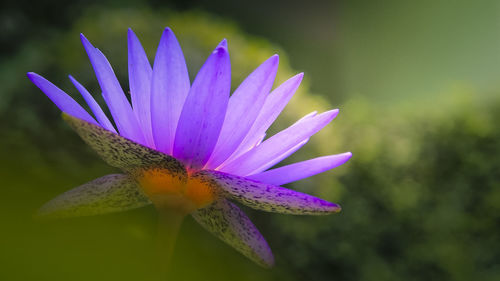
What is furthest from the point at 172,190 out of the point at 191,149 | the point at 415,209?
the point at 415,209

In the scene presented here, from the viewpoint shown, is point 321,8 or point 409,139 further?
point 321,8

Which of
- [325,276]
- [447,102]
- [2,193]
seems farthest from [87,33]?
[2,193]

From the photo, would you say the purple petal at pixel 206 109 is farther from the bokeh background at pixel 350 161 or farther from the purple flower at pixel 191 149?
the bokeh background at pixel 350 161

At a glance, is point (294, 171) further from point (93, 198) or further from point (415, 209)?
point (415, 209)

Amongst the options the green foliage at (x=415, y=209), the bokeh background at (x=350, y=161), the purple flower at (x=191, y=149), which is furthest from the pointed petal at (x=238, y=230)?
the green foliage at (x=415, y=209)

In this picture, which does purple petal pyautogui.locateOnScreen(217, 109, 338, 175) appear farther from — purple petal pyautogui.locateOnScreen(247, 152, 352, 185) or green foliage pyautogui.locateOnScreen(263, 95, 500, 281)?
green foliage pyautogui.locateOnScreen(263, 95, 500, 281)

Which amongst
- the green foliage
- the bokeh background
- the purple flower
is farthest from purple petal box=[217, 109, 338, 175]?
the green foliage

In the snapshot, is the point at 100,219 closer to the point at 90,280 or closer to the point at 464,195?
the point at 90,280
